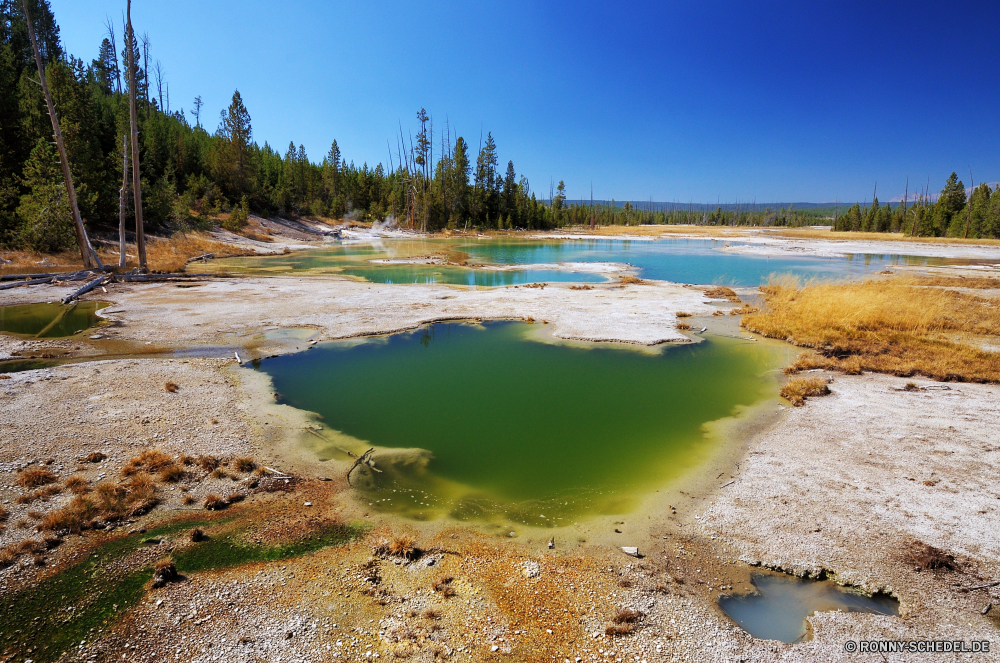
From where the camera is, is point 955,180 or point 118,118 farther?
point 955,180

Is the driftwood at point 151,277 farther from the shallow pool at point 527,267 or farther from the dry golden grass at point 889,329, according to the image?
the dry golden grass at point 889,329

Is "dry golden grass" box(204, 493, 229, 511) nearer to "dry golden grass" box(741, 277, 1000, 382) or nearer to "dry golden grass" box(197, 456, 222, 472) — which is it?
"dry golden grass" box(197, 456, 222, 472)

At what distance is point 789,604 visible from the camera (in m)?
4.35

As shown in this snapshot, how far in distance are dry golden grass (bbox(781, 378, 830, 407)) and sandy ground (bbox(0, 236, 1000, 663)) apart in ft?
0.81

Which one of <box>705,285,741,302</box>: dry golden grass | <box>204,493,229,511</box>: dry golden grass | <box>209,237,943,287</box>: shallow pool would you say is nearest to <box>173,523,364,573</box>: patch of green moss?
<box>204,493,229,511</box>: dry golden grass

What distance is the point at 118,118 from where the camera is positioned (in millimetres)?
35156

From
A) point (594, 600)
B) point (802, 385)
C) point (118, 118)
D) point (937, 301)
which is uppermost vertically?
point (118, 118)

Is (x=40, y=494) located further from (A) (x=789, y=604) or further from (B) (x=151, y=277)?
(B) (x=151, y=277)

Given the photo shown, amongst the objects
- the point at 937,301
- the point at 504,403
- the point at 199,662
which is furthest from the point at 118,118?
the point at 937,301

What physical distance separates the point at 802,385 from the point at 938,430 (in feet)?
7.63

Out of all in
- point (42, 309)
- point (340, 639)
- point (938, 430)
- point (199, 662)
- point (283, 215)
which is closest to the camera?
point (199, 662)

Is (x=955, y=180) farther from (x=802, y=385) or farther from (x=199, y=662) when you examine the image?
(x=199, y=662)

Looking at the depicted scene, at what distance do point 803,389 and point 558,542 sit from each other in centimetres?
720

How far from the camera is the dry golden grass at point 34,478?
5.46 meters
